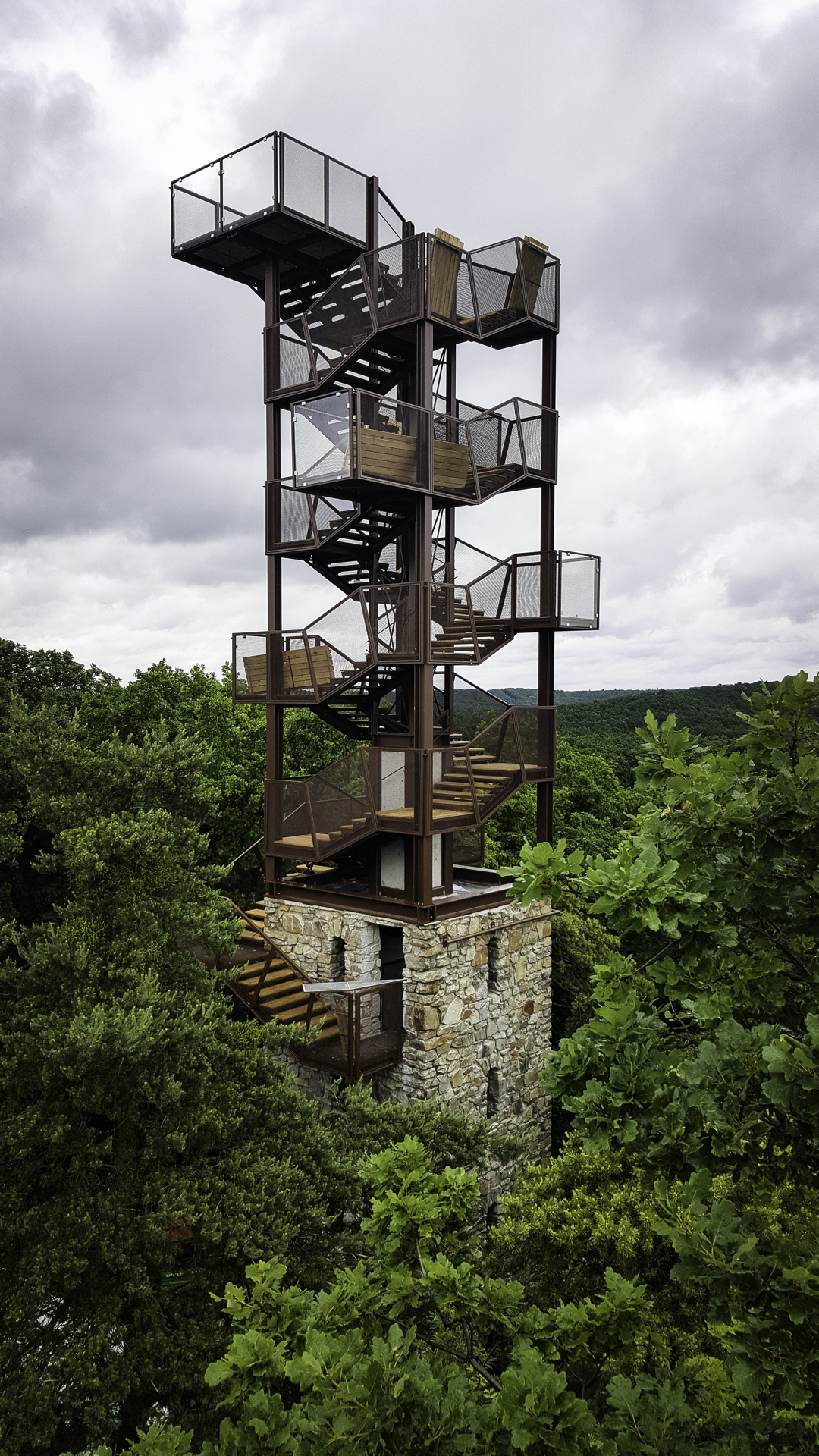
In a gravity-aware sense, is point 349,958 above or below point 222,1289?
above

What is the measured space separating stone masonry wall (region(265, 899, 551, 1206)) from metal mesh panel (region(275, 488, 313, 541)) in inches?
276

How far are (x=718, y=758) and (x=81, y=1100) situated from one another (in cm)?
733

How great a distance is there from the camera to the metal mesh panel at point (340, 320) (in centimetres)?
1755

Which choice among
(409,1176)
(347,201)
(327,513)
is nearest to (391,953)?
(327,513)

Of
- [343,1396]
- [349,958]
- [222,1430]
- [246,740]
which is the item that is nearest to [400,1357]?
[343,1396]

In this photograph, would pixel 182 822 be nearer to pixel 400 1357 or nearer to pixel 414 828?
pixel 414 828

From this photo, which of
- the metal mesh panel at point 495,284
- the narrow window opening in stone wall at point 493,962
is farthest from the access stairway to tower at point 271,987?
the metal mesh panel at point 495,284

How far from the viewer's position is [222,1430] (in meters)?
5.05

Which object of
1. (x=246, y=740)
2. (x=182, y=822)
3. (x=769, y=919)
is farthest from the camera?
(x=246, y=740)

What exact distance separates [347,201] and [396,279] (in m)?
2.18

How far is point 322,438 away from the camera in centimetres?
1641

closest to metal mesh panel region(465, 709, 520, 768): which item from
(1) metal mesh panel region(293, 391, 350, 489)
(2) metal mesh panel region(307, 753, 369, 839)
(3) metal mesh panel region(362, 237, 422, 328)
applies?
(2) metal mesh panel region(307, 753, 369, 839)

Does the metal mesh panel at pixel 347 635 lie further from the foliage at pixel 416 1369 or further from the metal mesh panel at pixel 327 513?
the foliage at pixel 416 1369

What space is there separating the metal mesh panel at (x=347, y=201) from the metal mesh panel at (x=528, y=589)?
6.95 metres
